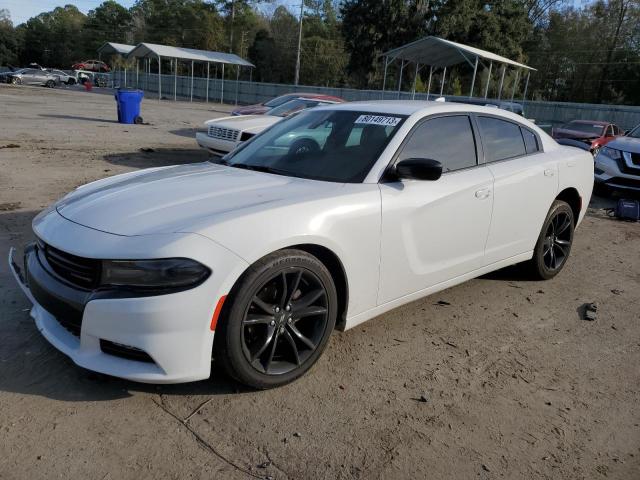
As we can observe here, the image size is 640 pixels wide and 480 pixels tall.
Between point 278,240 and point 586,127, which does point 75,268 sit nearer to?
point 278,240

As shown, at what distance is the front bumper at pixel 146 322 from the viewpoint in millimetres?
2533

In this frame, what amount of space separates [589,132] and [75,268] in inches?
654

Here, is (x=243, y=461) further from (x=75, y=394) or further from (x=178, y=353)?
(x=75, y=394)

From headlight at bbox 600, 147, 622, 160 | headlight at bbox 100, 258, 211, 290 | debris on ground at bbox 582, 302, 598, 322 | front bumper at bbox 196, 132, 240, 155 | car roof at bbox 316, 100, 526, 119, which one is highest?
car roof at bbox 316, 100, 526, 119

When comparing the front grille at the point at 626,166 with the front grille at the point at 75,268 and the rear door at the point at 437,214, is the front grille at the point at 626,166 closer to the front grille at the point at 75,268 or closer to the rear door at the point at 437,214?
the rear door at the point at 437,214

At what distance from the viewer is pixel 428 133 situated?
388 cm

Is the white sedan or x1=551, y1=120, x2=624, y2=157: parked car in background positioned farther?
Answer: x1=551, y1=120, x2=624, y2=157: parked car in background

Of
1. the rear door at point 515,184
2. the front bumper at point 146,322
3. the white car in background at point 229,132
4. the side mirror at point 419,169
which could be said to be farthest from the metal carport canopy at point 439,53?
the front bumper at point 146,322

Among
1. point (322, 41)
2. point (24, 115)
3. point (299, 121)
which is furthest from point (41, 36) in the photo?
point (299, 121)

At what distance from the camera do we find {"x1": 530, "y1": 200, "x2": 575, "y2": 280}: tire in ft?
16.1

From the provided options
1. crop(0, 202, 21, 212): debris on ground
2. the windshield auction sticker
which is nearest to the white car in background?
crop(0, 202, 21, 212): debris on ground

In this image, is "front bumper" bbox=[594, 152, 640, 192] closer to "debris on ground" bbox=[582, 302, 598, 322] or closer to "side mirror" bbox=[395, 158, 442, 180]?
"debris on ground" bbox=[582, 302, 598, 322]

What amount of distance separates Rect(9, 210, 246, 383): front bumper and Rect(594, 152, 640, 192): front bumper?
9113mm

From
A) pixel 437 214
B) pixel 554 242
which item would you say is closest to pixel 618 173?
pixel 554 242
